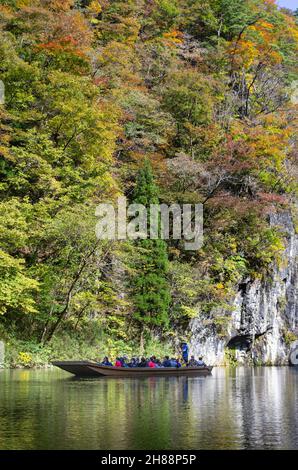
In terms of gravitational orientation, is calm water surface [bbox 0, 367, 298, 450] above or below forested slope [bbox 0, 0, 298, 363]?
below

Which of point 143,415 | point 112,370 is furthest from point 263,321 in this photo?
point 143,415

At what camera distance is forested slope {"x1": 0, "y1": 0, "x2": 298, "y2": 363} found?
30688 mm

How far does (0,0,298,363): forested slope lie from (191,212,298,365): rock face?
2.61ft

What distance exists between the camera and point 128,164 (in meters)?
39.5

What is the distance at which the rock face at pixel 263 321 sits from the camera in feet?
124

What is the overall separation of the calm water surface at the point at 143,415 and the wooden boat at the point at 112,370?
1211mm

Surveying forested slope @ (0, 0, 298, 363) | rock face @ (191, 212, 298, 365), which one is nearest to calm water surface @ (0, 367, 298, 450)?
forested slope @ (0, 0, 298, 363)

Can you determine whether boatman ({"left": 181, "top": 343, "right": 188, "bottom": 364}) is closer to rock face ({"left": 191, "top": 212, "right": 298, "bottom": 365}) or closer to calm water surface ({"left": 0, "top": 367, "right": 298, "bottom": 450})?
calm water surface ({"left": 0, "top": 367, "right": 298, "bottom": 450})

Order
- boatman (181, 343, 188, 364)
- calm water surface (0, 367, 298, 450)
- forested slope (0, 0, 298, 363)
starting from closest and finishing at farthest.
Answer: calm water surface (0, 367, 298, 450) → boatman (181, 343, 188, 364) → forested slope (0, 0, 298, 363)

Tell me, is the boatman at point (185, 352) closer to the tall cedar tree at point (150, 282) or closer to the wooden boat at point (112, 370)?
the wooden boat at point (112, 370)

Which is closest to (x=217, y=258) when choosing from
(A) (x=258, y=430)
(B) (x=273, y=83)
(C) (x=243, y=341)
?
(C) (x=243, y=341)

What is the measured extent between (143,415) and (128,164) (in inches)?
1049

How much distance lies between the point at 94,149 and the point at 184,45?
19.3 m

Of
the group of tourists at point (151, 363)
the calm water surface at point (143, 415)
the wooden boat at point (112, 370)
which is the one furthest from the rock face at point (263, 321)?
the calm water surface at point (143, 415)
